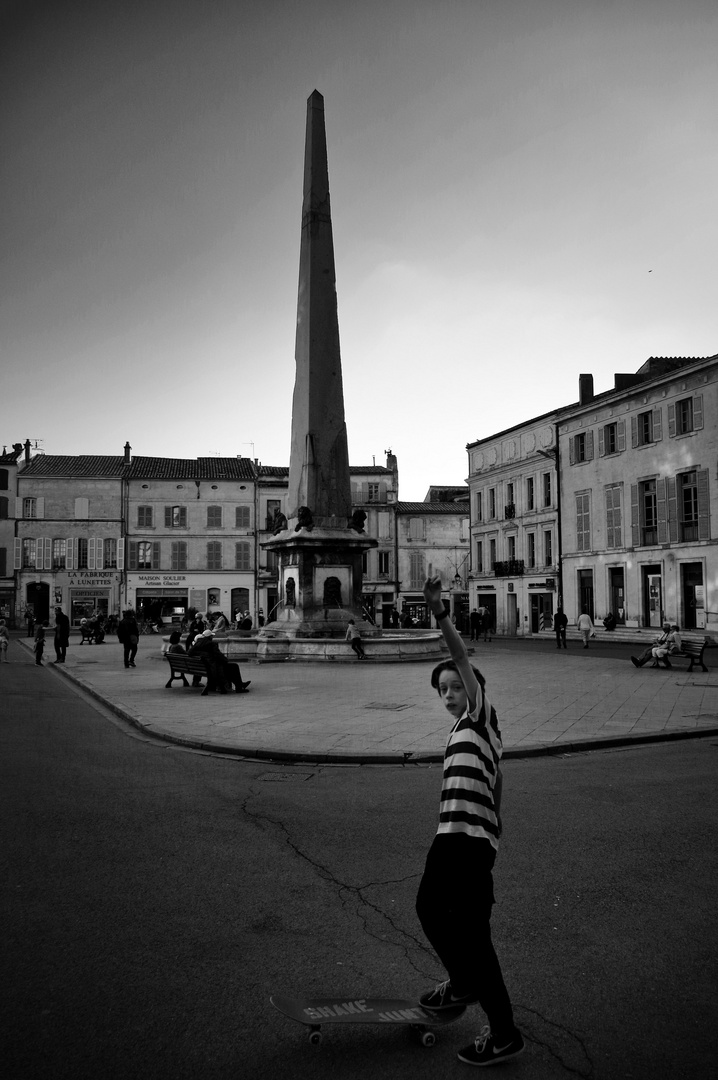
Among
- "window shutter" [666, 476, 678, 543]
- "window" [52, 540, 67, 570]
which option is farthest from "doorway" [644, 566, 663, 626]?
"window" [52, 540, 67, 570]

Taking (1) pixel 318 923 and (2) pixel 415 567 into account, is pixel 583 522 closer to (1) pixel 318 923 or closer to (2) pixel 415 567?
(2) pixel 415 567

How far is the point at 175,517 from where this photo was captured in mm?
56781

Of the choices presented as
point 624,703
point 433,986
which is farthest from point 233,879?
point 624,703

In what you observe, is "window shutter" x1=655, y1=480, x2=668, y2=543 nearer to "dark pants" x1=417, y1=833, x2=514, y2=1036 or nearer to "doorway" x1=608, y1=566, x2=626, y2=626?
"doorway" x1=608, y1=566, x2=626, y2=626

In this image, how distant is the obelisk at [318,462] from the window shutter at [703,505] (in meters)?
17.7

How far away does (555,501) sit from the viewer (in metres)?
43.6

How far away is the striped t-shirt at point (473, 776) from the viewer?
308 cm

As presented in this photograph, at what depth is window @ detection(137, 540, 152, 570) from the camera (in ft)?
185

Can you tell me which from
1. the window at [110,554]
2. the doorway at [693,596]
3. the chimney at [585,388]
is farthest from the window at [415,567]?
the doorway at [693,596]

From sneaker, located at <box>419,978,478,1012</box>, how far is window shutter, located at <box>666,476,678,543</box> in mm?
34455

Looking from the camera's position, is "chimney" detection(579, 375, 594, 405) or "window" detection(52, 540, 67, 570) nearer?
"chimney" detection(579, 375, 594, 405)

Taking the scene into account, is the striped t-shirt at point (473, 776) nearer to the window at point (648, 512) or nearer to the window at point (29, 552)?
the window at point (648, 512)

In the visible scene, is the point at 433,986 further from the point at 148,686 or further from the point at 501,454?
the point at 501,454

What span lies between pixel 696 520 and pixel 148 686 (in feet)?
85.4
